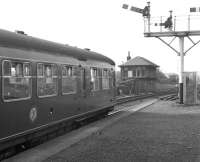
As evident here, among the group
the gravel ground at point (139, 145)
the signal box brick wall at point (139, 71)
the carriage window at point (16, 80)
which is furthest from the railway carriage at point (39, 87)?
the signal box brick wall at point (139, 71)

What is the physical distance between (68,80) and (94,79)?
319cm

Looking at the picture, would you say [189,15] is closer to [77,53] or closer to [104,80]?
[104,80]

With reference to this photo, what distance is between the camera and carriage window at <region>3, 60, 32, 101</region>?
26.0ft

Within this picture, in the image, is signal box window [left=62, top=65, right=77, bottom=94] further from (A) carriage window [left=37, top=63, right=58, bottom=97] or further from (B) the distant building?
(B) the distant building

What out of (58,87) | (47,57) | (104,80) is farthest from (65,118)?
(104,80)

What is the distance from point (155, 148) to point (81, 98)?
447cm

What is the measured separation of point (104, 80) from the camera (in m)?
16.6

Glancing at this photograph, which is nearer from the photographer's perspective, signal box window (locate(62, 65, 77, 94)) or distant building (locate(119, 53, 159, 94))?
signal box window (locate(62, 65, 77, 94))

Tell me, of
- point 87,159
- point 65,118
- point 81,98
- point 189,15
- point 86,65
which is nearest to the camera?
point 87,159

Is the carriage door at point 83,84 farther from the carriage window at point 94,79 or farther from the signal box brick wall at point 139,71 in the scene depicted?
the signal box brick wall at point 139,71

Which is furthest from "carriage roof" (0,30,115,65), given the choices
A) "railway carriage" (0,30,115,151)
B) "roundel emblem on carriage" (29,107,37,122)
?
"roundel emblem on carriage" (29,107,37,122)

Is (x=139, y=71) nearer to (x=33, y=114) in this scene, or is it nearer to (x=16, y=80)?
(x=33, y=114)

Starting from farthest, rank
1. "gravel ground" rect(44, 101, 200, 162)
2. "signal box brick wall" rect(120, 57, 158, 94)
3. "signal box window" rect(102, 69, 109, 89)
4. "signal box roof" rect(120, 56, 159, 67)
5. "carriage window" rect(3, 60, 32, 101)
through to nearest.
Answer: "signal box roof" rect(120, 56, 159, 67) → "signal box brick wall" rect(120, 57, 158, 94) → "signal box window" rect(102, 69, 109, 89) → "gravel ground" rect(44, 101, 200, 162) → "carriage window" rect(3, 60, 32, 101)

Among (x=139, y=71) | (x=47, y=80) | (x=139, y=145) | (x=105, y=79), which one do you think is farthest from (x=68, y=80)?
(x=139, y=71)
